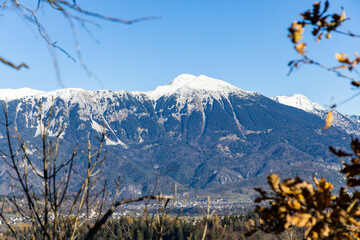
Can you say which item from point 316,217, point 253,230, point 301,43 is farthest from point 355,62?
point 253,230

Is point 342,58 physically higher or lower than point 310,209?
higher

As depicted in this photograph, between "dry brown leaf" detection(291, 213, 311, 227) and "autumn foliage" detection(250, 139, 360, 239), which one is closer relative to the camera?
"dry brown leaf" detection(291, 213, 311, 227)

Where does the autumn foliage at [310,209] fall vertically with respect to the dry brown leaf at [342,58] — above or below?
below

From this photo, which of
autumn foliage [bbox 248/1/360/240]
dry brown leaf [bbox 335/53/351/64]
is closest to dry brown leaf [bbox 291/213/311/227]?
autumn foliage [bbox 248/1/360/240]

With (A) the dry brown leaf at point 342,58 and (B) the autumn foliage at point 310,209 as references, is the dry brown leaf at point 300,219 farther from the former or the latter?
(A) the dry brown leaf at point 342,58

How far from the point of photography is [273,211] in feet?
7.45

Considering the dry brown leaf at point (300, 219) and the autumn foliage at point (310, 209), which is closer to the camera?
the dry brown leaf at point (300, 219)

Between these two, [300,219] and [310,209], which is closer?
[300,219]

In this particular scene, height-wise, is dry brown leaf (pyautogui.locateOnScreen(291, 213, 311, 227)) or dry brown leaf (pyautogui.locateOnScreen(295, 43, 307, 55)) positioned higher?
dry brown leaf (pyautogui.locateOnScreen(295, 43, 307, 55))

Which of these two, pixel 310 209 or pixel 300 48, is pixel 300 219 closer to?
pixel 310 209

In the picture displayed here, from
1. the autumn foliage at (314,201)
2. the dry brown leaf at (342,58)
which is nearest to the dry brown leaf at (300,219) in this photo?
the autumn foliage at (314,201)

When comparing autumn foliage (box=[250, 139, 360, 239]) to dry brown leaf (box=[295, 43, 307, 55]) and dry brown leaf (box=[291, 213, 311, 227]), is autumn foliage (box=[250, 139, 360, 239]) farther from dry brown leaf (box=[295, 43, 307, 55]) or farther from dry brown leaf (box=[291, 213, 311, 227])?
dry brown leaf (box=[295, 43, 307, 55])

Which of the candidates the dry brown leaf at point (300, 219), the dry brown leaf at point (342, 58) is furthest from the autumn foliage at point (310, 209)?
the dry brown leaf at point (342, 58)

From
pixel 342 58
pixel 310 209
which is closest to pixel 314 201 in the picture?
pixel 310 209
